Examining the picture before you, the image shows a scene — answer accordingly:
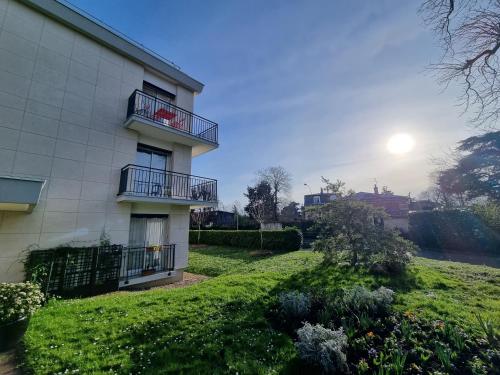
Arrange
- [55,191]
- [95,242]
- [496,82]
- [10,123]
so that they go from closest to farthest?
1. [496,82]
2. [10,123]
3. [55,191]
4. [95,242]

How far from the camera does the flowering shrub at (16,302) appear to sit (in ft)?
13.3

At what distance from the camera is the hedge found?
1559 cm

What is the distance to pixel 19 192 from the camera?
5.56 metres

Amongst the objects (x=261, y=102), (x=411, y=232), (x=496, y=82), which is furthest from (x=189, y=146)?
(x=411, y=232)

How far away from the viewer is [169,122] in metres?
11.5

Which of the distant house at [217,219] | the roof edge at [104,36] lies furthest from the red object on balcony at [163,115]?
the distant house at [217,219]

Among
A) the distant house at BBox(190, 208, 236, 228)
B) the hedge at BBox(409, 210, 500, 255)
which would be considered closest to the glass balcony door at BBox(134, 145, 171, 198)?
the distant house at BBox(190, 208, 236, 228)

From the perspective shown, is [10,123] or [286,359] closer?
[286,359]

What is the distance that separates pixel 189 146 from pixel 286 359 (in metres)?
10.1

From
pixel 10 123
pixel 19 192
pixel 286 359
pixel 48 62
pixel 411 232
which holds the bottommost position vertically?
pixel 286 359

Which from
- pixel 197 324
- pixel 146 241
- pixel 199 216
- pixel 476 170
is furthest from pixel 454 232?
pixel 199 216

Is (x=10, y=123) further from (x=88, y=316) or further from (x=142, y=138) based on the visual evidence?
(x=88, y=316)

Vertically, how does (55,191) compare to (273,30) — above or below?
below

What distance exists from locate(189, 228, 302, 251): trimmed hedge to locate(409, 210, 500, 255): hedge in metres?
11.2
